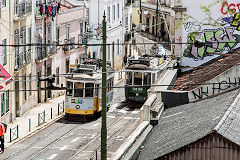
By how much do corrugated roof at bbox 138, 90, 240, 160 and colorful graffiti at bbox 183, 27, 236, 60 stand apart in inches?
360

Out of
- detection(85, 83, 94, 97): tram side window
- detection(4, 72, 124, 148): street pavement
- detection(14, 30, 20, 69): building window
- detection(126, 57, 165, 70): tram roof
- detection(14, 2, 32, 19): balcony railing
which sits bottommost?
detection(4, 72, 124, 148): street pavement

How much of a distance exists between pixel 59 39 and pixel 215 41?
22.4m

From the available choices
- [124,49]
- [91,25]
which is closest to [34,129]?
[91,25]

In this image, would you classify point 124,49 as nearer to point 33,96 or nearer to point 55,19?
point 55,19

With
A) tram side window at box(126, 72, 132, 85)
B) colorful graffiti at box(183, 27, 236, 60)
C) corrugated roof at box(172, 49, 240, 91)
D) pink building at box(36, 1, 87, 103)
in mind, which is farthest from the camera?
pink building at box(36, 1, 87, 103)

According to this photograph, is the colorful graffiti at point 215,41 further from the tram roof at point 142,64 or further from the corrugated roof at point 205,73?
the tram roof at point 142,64

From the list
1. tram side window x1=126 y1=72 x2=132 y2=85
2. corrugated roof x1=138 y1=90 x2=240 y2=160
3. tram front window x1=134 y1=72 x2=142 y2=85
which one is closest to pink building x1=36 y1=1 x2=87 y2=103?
tram side window x1=126 y1=72 x2=132 y2=85

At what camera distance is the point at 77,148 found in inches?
1353

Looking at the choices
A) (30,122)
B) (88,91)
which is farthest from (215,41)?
(30,122)

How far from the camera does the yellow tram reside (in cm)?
3884

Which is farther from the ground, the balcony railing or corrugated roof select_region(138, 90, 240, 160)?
the balcony railing

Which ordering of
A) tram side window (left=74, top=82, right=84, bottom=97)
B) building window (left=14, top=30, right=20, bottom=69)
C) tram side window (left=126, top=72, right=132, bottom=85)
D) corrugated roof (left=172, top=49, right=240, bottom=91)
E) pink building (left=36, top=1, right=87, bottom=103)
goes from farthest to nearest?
pink building (left=36, top=1, right=87, bottom=103) < tram side window (left=126, top=72, right=132, bottom=85) < building window (left=14, top=30, right=20, bottom=69) < tram side window (left=74, top=82, right=84, bottom=97) < corrugated roof (left=172, top=49, right=240, bottom=91)

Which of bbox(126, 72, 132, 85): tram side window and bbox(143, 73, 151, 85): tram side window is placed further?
bbox(126, 72, 132, 85): tram side window

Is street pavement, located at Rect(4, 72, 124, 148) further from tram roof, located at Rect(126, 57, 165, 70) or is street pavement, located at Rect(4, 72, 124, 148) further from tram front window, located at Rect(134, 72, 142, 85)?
tram roof, located at Rect(126, 57, 165, 70)
